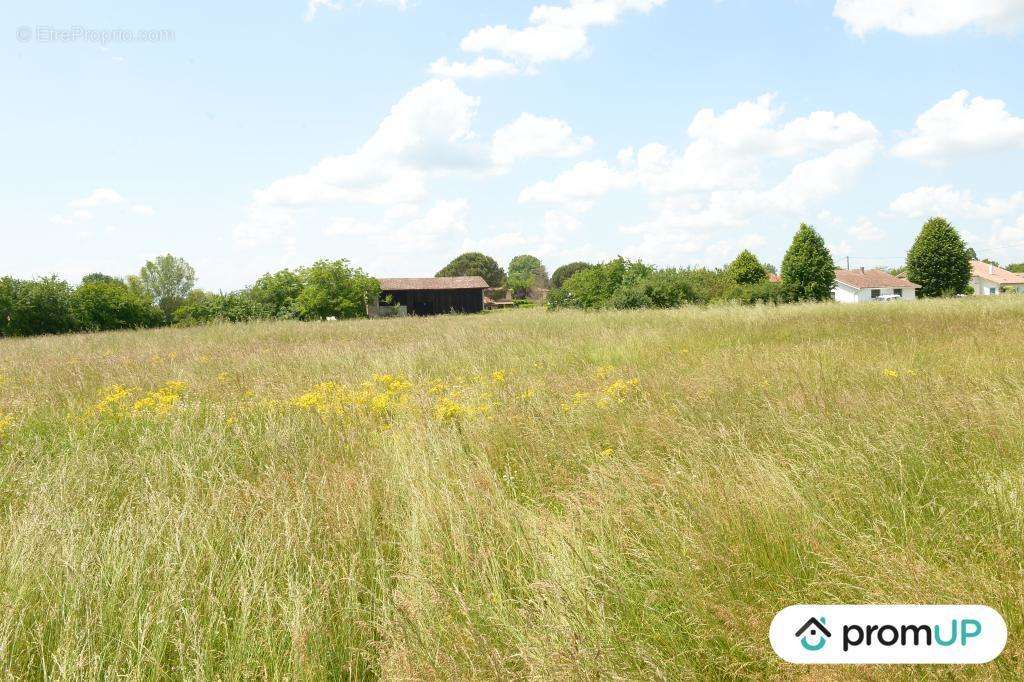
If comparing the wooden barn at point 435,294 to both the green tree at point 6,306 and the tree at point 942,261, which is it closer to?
the green tree at point 6,306

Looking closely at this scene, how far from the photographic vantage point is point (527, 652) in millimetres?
1781

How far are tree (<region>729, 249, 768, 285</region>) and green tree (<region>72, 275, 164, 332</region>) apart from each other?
4557 centimetres

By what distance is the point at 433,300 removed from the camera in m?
60.4

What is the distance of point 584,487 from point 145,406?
14.6ft

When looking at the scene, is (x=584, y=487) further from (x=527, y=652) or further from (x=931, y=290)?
(x=931, y=290)

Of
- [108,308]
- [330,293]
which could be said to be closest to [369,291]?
[330,293]

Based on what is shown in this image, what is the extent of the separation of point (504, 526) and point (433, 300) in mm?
58795

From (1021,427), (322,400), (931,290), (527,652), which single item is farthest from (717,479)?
(931,290)

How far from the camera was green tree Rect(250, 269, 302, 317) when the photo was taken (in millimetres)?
44438

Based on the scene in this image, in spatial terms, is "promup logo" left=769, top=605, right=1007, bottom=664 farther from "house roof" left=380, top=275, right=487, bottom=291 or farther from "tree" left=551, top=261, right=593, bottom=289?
"tree" left=551, top=261, right=593, bottom=289

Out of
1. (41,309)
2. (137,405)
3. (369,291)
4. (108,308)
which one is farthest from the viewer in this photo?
(369,291)

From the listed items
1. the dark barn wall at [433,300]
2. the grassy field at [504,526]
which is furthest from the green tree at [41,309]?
the grassy field at [504,526]

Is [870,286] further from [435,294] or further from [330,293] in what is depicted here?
[330,293]

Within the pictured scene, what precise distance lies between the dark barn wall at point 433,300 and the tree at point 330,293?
9.20m
